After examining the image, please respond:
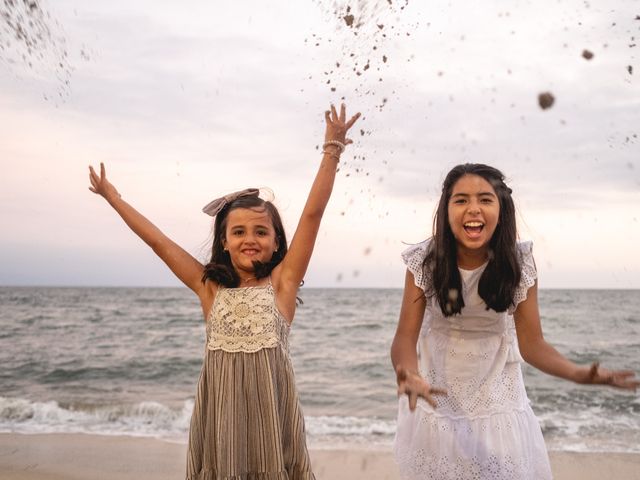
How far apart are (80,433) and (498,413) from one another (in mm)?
5824

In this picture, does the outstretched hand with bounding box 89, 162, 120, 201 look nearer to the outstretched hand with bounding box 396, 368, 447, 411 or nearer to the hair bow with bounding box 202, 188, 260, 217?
the hair bow with bounding box 202, 188, 260, 217

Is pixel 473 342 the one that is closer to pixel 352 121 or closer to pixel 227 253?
pixel 352 121

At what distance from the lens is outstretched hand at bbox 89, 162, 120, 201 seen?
140 inches

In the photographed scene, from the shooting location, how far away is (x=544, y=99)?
15.0ft

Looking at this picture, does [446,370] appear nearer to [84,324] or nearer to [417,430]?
[417,430]

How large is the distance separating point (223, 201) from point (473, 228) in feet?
4.16

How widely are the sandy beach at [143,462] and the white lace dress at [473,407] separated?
3.09 metres

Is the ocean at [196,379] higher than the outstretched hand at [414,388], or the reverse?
the outstretched hand at [414,388]

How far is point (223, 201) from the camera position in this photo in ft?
11.7

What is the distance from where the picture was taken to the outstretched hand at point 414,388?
98.7 inches

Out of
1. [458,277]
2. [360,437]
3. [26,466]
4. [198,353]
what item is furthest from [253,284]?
[198,353]

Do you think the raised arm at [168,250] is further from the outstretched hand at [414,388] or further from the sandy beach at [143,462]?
the sandy beach at [143,462]

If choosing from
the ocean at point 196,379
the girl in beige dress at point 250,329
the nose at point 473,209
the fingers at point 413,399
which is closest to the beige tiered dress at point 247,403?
the girl in beige dress at point 250,329

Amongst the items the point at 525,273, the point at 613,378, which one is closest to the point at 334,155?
the point at 525,273
